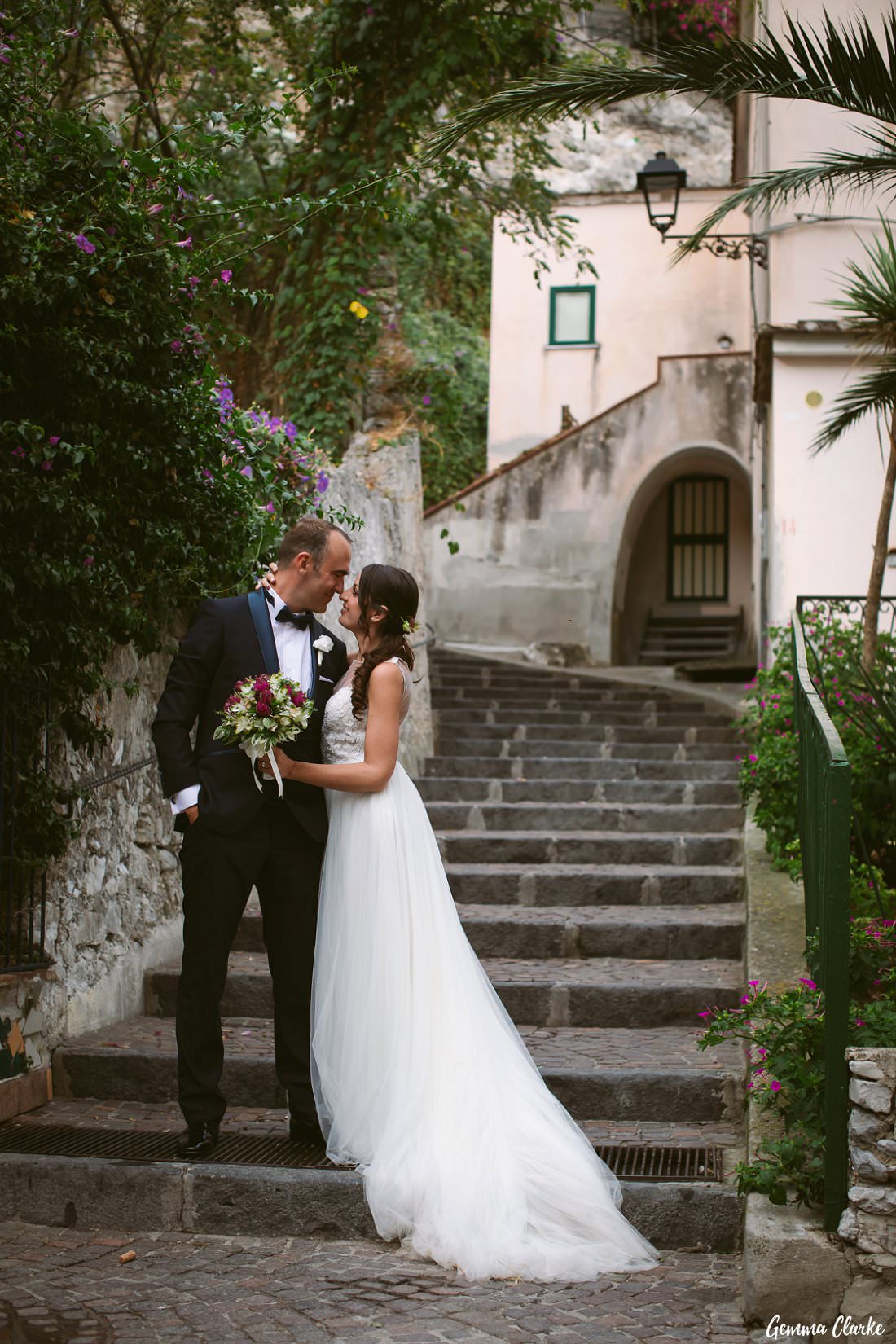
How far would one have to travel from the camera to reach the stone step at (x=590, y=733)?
10.3m

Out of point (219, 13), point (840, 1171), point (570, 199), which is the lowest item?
point (840, 1171)

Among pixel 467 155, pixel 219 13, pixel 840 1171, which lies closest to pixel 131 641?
pixel 840 1171

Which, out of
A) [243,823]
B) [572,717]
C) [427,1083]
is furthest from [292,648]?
[572,717]

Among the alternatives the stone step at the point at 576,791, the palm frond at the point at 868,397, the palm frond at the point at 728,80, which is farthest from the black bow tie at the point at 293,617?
the stone step at the point at 576,791

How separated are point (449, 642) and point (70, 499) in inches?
512

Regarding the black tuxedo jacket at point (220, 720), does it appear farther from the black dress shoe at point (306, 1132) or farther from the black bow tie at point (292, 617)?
the black dress shoe at point (306, 1132)

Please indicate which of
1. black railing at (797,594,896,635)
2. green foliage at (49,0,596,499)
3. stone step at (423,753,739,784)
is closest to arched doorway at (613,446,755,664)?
black railing at (797,594,896,635)

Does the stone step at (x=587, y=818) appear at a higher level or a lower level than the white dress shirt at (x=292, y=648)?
lower

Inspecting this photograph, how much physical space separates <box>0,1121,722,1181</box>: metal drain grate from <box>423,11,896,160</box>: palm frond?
4032 mm

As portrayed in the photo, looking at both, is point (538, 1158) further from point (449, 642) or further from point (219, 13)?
point (449, 642)

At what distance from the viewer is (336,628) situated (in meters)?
8.75

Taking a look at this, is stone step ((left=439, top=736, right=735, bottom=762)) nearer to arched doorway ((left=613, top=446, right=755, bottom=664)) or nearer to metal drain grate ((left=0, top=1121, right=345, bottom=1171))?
metal drain grate ((left=0, top=1121, right=345, bottom=1171))

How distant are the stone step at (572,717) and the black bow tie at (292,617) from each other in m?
6.17

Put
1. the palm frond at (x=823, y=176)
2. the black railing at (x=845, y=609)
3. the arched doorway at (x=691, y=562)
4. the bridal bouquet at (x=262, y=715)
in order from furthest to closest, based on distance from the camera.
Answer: the arched doorway at (x=691, y=562)
the black railing at (x=845, y=609)
the palm frond at (x=823, y=176)
the bridal bouquet at (x=262, y=715)
